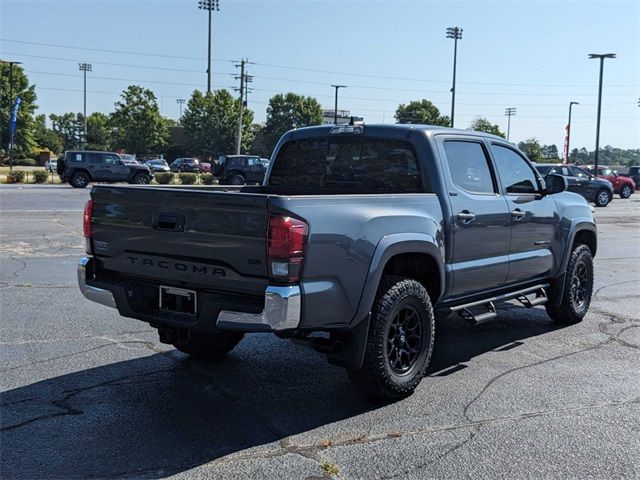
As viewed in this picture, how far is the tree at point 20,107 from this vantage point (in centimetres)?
6756

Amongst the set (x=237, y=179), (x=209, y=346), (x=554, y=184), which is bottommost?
(x=209, y=346)

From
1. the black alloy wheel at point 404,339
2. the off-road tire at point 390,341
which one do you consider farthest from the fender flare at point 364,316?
the black alloy wheel at point 404,339

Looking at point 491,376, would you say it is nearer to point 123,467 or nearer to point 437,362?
point 437,362

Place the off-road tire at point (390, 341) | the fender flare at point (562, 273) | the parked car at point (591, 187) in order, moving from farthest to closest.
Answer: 1. the parked car at point (591, 187)
2. the fender flare at point (562, 273)
3. the off-road tire at point (390, 341)

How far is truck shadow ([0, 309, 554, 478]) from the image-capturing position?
12.7 ft

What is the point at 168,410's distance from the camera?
15.3ft

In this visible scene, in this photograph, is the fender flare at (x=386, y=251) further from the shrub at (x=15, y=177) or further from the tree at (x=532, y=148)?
the tree at (x=532, y=148)

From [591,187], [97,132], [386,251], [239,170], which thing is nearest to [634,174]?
[591,187]

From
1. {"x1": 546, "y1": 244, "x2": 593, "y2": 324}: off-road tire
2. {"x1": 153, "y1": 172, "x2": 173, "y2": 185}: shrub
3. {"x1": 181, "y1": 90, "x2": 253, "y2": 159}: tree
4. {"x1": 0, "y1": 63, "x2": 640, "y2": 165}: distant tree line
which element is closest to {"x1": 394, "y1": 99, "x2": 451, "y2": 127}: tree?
{"x1": 0, "y1": 63, "x2": 640, "y2": 165}: distant tree line

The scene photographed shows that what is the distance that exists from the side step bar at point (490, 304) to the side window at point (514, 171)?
98 cm

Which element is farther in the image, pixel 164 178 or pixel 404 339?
pixel 164 178

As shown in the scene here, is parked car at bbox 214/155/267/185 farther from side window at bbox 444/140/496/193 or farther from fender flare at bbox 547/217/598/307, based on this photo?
side window at bbox 444/140/496/193

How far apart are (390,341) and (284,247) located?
1301 millimetres

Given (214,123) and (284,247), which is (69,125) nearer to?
(214,123)
